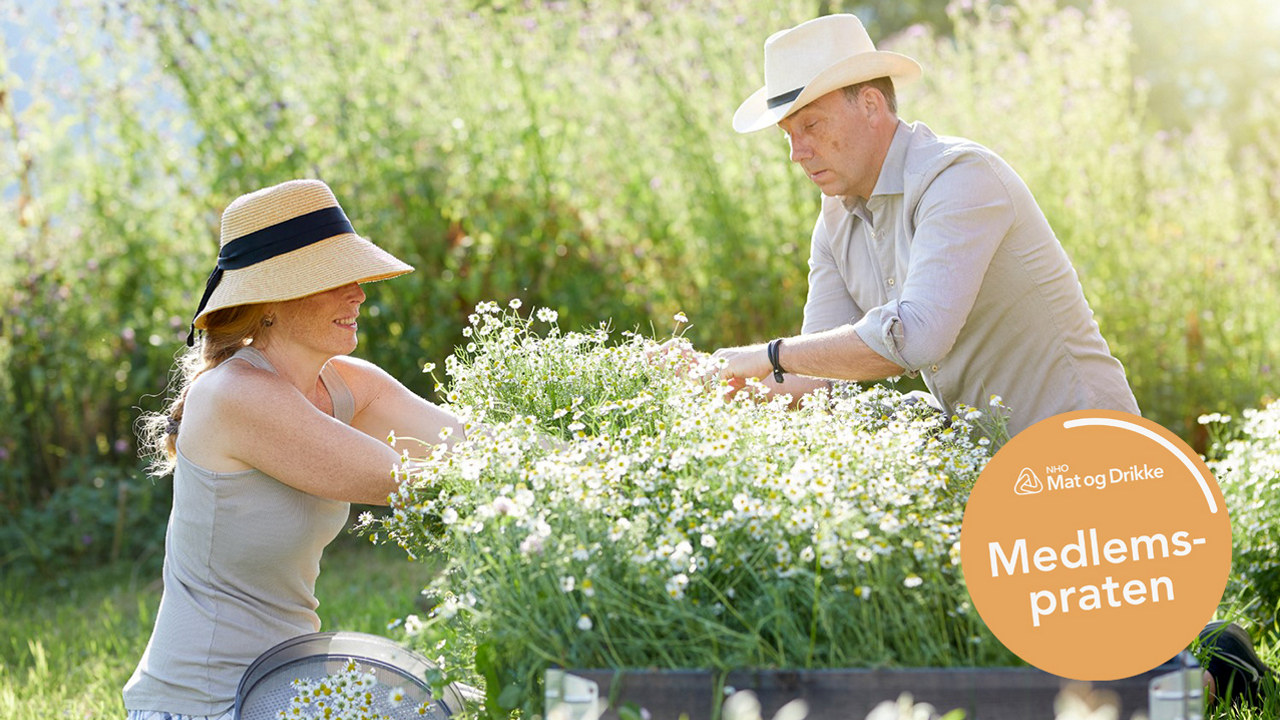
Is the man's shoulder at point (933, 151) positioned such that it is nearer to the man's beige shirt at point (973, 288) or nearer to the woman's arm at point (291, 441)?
the man's beige shirt at point (973, 288)

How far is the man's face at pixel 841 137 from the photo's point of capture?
9.89ft

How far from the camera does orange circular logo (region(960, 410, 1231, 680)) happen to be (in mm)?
1693

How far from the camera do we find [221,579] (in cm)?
254

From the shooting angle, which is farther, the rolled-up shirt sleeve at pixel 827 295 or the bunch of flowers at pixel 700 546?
the rolled-up shirt sleeve at pixel 827 295

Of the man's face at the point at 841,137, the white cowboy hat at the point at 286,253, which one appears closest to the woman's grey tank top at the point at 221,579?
the white cowboy hat at the point at 286,253

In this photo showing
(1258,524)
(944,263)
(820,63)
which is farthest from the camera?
(1258,524)

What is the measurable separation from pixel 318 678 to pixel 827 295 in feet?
5.98

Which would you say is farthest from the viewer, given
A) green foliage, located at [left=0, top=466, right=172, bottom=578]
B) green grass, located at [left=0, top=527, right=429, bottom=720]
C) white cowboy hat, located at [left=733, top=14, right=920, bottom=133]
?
green foliage, located at [left=0, top=466, right=172, bottom=578]

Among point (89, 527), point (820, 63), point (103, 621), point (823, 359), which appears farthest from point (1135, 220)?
point (89, 527)

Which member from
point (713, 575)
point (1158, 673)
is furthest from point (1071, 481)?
point (713, 575)

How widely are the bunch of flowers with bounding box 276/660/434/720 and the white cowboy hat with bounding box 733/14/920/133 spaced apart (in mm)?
1624

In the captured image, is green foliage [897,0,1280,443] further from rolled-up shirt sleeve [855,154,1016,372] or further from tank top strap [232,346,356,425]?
tank top strap [232,346,356,425]

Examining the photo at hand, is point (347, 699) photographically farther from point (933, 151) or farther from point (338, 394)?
point (933, 151)

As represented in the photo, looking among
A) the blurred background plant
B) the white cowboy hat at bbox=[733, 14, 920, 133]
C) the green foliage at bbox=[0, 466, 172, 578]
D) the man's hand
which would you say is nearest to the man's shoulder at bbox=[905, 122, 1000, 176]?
the white cowboy hat at bbox=[733, 14, 920, 133]
